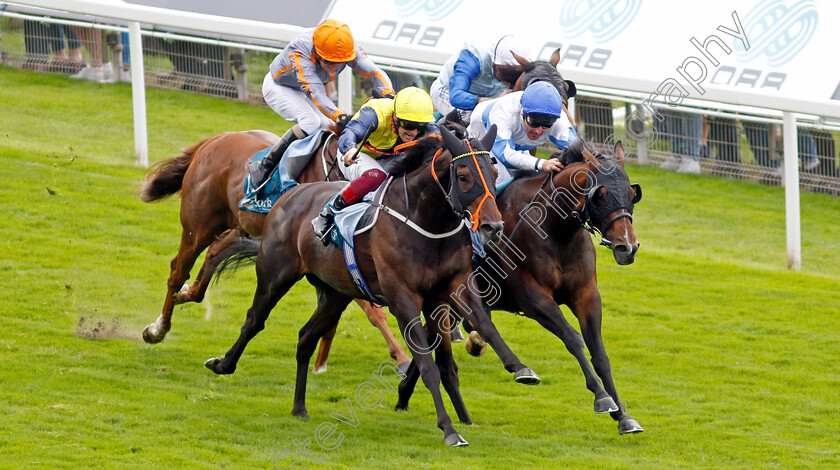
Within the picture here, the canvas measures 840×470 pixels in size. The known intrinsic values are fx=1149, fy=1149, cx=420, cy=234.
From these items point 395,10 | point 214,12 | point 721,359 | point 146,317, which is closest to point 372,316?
point 146,317

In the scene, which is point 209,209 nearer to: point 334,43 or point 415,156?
point 334,43

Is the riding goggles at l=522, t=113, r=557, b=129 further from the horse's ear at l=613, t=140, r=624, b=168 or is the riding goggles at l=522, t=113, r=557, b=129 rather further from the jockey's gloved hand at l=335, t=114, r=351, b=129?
the jockey's gloved hand at l=335, t=114, r=351, b=129

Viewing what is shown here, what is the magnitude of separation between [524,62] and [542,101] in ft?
3.60

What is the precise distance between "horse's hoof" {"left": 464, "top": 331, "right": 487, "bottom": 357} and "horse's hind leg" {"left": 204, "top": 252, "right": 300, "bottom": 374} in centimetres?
178

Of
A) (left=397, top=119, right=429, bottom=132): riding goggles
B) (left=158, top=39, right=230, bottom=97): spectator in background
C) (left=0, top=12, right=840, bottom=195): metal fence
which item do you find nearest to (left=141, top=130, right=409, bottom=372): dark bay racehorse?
(left=397, top=119, right=429, bottom=132): riding goggles

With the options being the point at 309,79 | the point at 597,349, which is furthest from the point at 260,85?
the point at 597,349

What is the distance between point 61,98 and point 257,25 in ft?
18.0

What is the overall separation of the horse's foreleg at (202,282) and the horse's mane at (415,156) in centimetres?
222

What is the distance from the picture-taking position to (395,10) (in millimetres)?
13000

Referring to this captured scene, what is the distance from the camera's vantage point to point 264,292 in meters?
7.06

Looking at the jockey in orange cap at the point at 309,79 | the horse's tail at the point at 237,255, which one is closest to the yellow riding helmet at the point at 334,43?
the jockey in orange cap at the point at 309,79

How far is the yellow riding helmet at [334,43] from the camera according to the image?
771 centimetres

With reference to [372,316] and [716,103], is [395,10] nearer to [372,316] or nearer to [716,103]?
[716,103]

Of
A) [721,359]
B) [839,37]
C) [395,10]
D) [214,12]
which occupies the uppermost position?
[839,37]
